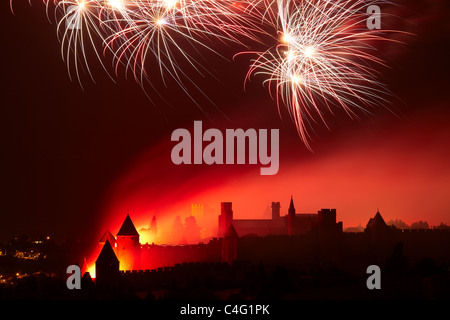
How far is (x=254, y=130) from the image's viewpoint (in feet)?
149

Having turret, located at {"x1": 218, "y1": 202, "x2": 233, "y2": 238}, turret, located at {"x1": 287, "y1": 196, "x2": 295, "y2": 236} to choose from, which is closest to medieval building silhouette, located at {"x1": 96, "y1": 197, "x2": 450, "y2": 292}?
turret, located at {"x1": 287, "y1": 196, "x2": 295, "y2": 236}

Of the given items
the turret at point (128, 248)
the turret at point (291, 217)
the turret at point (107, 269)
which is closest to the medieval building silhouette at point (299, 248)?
the turret at point (128, 248)

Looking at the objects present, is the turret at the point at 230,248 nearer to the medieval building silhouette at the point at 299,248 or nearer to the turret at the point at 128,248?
the medieval building silhouette at the point at 299,248

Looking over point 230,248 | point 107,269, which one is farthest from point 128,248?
point 107,269

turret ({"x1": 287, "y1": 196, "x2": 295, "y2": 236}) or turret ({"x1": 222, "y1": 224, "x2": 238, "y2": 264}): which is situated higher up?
turret ({"x1": 287, "y1": 196, "x2": 295, "y2": 236})

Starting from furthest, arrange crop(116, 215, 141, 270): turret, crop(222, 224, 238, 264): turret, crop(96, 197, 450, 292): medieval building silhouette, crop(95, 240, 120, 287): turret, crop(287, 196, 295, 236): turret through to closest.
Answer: crop(287, 196, 295, 236): turret → crop(116, 215, 141, 270): turret → crop(96, 197, 450, 292): medieval building silhouette → crop(222, 224, 238, 264): turret → crop(95, 240, 120, 287): turret

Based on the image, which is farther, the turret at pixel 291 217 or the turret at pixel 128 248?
the turret at pixel 291 217

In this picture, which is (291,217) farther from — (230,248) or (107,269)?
(107,269)

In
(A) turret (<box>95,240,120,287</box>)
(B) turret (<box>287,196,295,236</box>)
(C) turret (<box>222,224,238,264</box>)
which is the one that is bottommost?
(A) turret (<box>95,240,120,287</box>)

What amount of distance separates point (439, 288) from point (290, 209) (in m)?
29.3

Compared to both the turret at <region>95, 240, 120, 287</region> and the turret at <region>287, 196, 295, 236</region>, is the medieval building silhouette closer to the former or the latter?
the turret at <region>95, 240, 120, 287</region>

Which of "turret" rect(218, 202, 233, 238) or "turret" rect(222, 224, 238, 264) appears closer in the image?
"turret" rect(222, 224, 238, 264)
